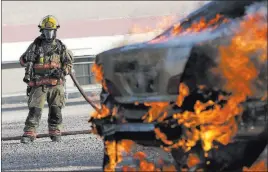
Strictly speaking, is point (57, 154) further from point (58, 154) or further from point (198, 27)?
point (198, 27)

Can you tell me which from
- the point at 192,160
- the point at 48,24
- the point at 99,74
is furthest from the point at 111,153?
the point at 48,24

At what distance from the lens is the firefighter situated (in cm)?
1158

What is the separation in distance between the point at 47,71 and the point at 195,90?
17.4ft

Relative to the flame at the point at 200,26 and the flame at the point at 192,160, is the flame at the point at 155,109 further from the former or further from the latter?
the flame at the point at 200,26

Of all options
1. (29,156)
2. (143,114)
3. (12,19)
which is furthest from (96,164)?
(12,19)

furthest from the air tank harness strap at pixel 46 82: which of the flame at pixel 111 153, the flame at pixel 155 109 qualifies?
the flame at pixel 155 109

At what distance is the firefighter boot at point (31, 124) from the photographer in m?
11.9

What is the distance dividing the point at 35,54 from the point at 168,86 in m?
5.24

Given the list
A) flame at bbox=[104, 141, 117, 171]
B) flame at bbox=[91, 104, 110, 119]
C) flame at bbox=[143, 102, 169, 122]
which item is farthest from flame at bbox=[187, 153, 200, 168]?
flame at bbox=[91, 104, 110, 119]

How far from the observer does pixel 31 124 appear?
11.9 metres

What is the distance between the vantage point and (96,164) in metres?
8.95

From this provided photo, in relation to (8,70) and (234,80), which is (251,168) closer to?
(234,80)

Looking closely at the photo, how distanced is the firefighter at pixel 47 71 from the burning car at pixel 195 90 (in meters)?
4.57

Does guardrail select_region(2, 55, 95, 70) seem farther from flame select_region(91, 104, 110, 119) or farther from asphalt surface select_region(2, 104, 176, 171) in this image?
flame select_region(91, 104, 110, 119)
